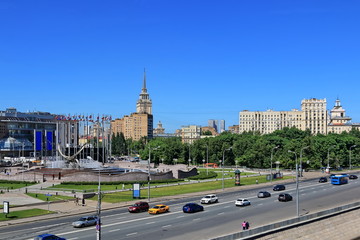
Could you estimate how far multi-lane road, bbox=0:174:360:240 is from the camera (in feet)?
132

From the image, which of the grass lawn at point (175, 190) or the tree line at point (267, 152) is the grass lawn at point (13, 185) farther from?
the tree line at point (267, 152)

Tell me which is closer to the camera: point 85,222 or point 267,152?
point 85,222

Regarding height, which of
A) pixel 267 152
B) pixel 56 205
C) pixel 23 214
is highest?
pixel 267 152

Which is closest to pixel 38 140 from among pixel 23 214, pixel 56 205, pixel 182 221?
pixel 56 205

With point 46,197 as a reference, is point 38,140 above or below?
above

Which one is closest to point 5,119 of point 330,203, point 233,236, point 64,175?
point 64,175

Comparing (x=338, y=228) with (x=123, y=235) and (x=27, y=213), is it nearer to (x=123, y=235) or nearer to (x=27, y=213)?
(x=123, y=235)

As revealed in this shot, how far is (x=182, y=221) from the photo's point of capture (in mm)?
47000

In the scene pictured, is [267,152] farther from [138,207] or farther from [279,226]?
[279,226]

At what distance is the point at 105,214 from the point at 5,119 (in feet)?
504

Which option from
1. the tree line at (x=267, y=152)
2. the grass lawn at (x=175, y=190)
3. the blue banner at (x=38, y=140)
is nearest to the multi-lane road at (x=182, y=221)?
the grass lawn at (x=175, y=190)

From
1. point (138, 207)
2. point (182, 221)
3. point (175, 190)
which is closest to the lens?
point (182, 221)

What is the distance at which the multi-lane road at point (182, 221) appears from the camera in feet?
132

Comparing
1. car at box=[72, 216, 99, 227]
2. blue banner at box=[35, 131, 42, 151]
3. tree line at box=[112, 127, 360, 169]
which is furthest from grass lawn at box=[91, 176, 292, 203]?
blue banner at box=[35, 131, 42, 151]
